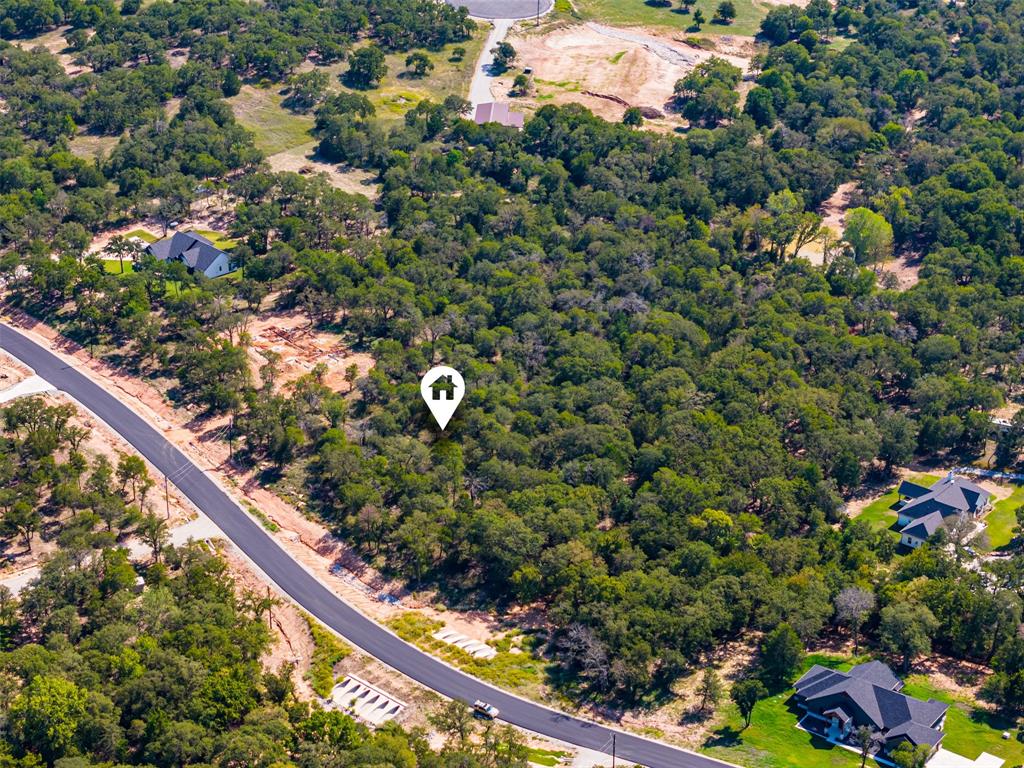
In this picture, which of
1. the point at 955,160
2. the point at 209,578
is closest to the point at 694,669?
the point at 209,578

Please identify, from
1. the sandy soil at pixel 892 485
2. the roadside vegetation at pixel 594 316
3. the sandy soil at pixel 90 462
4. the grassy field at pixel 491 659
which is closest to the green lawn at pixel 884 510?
the sandy soil at pixel 892 485

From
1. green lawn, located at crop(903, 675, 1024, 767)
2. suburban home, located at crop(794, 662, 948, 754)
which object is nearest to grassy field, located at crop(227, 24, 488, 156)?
suburban home, located at crop(794, 662, 948, 754)

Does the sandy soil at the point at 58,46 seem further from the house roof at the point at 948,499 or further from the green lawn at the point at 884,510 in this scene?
the house roof at the point at 948,499

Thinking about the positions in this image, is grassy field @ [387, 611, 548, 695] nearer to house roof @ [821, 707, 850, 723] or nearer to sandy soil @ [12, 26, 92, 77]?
house roof @ [821, 707, 850, 723]

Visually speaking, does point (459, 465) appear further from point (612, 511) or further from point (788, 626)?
point (788, 626)

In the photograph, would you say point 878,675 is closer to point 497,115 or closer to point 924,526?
point 924,526

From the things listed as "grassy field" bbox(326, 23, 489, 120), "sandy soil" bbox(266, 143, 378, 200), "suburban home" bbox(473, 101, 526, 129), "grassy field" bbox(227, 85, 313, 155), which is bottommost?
"sandy soil" bbox(266, 143, 378, 200)
